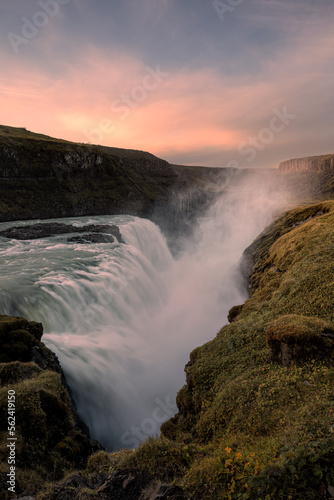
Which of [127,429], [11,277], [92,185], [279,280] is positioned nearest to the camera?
[127,429]

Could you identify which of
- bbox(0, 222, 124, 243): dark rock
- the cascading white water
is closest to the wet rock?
the cascading white water

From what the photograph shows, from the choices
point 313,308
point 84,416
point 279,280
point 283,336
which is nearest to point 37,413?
point 84,416

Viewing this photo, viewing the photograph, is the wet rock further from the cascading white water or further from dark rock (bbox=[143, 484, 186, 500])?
dark rock (bbox=[143, 484, 186, 500])

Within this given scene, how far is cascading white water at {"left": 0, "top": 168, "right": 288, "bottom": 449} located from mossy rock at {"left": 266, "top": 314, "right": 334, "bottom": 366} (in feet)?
27.4

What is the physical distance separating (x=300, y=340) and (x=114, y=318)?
17.2 metres

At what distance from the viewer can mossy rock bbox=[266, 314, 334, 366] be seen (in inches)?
308

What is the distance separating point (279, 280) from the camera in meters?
15.0

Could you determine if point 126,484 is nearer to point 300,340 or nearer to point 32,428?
point 32,428

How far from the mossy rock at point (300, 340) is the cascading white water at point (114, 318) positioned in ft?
27.4

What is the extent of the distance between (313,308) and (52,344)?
13406 mm

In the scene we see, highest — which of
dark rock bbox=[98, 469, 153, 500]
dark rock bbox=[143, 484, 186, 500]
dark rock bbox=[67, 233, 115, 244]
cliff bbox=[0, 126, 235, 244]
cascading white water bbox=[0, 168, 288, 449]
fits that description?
cliff bbox=[0, 126, 235, 244]

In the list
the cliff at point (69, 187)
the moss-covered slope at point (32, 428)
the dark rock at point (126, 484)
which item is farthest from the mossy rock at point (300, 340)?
the cliff at point (69, 187)

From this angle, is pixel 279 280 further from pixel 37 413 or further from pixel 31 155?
pixel 31 155

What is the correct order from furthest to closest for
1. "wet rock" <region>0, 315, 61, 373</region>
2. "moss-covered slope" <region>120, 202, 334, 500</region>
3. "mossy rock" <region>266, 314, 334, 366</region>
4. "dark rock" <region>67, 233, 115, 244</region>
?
"dark rock" <region>67, 233, 115, 244</region> → "wet rock" <region>0, 315, 61, 373</region> → "mossy rock" <region>266, 314, 334, 366</region> → "moss-covered slope" <region>120, 202, 334, 500</region>
